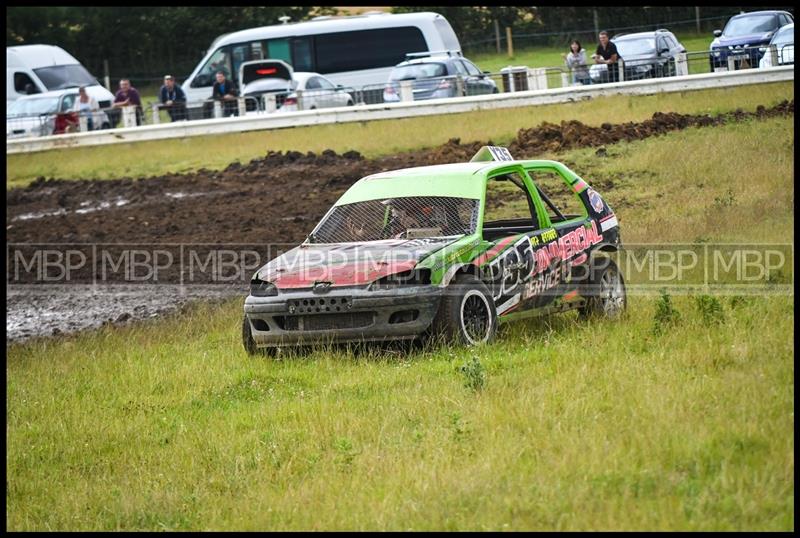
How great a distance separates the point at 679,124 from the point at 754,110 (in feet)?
6.00

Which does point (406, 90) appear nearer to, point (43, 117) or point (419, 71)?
point (419, 71)

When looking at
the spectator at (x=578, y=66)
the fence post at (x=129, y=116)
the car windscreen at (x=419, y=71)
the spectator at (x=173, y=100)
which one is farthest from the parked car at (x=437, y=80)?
the fence post at (x=129, y=116)

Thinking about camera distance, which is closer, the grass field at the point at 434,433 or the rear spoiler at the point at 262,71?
the grass field at the point at 434,433

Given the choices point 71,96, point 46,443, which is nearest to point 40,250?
point 46,443

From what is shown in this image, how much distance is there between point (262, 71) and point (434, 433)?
32040mm

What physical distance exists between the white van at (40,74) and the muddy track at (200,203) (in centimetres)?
1496

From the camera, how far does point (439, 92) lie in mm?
30312

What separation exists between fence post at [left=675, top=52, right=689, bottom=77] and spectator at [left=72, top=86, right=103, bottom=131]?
13.2 metres

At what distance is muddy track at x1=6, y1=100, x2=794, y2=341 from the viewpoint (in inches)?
638

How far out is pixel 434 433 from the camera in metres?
7.31

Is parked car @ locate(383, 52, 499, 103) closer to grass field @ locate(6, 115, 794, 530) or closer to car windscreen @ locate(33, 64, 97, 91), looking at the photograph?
car windscreen @ locate(33, 64, 97, 91)

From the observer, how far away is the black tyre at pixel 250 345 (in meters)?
10.2

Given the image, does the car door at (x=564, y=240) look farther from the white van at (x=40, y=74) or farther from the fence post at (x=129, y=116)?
the white van at (x=40, y=74)

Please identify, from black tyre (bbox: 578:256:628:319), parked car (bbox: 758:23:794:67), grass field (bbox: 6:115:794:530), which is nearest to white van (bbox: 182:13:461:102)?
parked car (bbox: 758:23:794:67)
